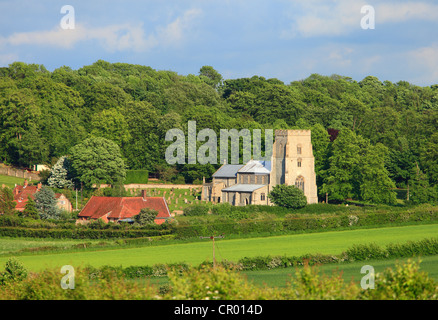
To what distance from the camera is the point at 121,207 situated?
64.2 m

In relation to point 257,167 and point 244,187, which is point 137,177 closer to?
point 244,187

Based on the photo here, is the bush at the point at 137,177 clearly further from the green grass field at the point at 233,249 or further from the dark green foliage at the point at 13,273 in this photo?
the dark green foliage at the point at 13,273

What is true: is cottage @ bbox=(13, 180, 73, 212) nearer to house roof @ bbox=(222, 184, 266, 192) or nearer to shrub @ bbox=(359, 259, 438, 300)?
house roof @ bbox=(222, 184, 266, 192)

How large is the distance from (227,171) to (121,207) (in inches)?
953

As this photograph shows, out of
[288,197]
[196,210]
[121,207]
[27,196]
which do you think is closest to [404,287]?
[121,207]

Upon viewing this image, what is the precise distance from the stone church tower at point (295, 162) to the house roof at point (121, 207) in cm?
1762

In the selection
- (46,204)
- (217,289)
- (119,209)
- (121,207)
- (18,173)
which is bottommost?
(217,289)

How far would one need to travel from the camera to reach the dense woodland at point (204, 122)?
3211 inches

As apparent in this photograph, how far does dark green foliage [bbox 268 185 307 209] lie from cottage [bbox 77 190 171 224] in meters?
13.9

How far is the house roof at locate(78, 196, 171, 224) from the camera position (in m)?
63.6

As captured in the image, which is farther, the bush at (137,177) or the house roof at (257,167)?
the bush at (137,177)

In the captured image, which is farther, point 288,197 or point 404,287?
point 288,197

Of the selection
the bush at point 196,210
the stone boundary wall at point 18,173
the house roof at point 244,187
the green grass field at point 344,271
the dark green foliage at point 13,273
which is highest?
the stone boundary wall at point 18,173

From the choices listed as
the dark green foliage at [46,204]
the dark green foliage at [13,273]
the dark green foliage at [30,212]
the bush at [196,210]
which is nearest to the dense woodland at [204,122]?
the bush at [196,210]
